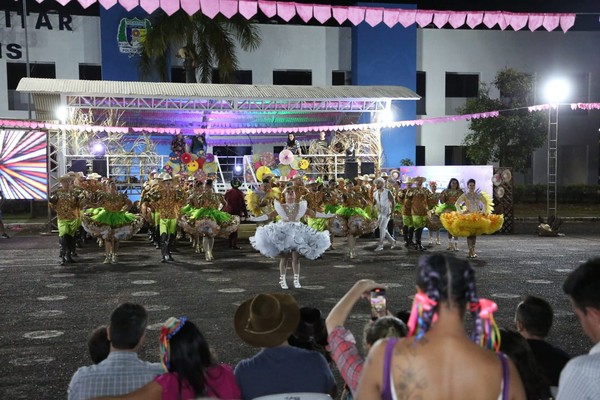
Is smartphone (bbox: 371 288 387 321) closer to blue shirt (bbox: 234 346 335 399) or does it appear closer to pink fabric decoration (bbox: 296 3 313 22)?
blue shirt (bbox: 234 346 335 399)

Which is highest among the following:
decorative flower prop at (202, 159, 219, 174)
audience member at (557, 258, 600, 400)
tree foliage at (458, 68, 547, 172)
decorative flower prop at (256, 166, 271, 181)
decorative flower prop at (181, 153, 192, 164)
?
tree foliage at (458, 68, 547, 172)

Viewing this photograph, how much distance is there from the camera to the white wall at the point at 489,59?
1159 inches

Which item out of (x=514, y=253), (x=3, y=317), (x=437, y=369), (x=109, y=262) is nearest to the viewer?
(x=437, y=369)

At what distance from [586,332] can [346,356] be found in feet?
3.66

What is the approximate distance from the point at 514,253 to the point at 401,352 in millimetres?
13286

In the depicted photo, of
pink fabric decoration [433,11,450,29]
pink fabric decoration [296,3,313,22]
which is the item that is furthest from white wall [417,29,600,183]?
pink fabric decoration [296,3,313,22]

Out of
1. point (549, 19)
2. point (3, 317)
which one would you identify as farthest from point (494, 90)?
point (3, 317)

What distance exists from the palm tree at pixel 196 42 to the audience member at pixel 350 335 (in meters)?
24.9

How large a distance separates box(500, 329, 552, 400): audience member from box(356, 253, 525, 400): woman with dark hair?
0.75 meters

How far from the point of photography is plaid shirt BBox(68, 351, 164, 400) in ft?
10.4

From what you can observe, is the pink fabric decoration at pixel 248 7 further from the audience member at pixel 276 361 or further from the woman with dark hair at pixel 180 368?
the woman with dark hair at pixel 180 368

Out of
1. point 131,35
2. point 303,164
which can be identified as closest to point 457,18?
point 303,164

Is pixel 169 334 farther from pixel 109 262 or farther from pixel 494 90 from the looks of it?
pixel 494 90

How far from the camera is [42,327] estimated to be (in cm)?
759
